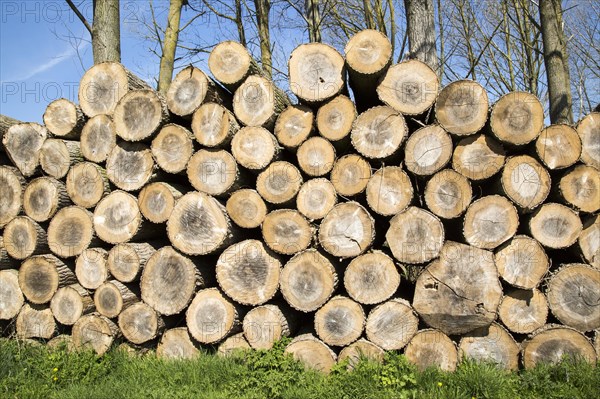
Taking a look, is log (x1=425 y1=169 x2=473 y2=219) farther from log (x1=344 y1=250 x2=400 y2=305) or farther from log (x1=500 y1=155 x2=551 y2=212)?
log (x1=344 y1=250 x2=400 y2=305)

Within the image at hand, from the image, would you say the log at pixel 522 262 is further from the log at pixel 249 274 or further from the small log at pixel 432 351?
the log at pixel 249 274

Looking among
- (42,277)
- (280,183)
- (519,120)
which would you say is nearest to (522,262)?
(519,120)

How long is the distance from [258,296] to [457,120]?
227 cm

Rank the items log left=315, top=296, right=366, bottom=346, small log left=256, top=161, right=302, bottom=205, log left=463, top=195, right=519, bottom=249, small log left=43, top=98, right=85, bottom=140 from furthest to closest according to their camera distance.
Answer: small log left=43, top=98, right=85, bottom=140, small log left=256, top=161, right=302, bottom=205, log left=315, top=296, right=366, bottom=346, log left=463, top=195, right=519, bottom=249

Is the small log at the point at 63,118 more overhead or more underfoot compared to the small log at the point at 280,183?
more overhead

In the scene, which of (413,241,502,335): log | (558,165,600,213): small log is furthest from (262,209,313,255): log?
(558,165,600,213): small log

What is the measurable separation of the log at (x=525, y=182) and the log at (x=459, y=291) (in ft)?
1.71

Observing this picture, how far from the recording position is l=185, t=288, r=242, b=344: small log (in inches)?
162

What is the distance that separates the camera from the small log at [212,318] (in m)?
4.12

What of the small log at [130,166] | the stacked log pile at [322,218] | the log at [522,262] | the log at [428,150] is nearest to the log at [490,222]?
the stacked log pile at [322,218]

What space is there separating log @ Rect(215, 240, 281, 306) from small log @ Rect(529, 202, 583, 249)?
2.22 metres

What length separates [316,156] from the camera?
4.06 metres

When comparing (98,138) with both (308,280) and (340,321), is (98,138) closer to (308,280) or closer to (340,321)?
(308,280)

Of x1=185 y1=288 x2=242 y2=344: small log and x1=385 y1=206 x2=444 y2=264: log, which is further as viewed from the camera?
x1=185 y1=288 x2=242 y2=344: small log
